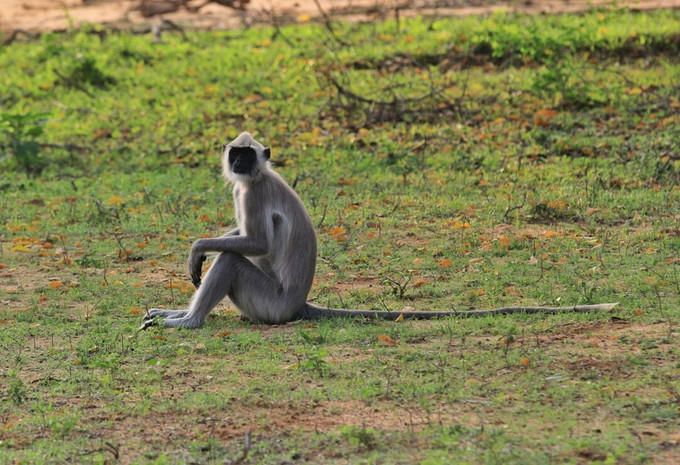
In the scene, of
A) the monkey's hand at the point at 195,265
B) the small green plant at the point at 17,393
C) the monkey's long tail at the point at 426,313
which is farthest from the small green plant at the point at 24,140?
the small green plant at the point at 17,393

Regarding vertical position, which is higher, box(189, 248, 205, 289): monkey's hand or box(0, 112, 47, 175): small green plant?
box(0, 112, 47, 175): small green plant

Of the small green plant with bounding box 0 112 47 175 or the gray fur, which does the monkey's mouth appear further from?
the small green plant with bounding box 0 112 47 175

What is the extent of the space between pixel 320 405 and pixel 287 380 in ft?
1.33

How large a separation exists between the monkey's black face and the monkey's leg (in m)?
0.53

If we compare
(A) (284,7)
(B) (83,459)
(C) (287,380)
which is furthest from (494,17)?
(B) (83,459)

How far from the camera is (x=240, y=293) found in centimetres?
699

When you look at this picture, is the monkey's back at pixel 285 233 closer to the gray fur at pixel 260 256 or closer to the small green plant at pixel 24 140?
the gray fur at pixel 260 256

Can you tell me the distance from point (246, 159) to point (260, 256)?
2.03 feet

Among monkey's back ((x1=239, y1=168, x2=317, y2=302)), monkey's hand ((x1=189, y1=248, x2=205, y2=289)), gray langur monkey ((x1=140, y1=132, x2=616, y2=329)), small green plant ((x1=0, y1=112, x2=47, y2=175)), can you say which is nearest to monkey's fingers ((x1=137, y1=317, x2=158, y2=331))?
gray langur monkey ((x1=140, y1=132, x2=616, y2=329))

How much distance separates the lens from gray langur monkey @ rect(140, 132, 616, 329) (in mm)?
6914

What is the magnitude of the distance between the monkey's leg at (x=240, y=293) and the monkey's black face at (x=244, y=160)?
53 centimetres

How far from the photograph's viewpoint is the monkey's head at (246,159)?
7.03 metres

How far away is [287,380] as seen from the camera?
227 inches

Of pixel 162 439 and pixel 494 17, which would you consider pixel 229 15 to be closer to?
pixel 494 17
